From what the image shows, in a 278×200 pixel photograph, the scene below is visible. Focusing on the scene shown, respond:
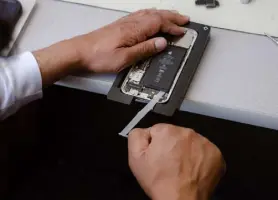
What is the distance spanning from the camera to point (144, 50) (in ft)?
3.12

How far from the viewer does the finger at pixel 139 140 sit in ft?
2.93

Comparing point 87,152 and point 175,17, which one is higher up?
Result: point 175,17

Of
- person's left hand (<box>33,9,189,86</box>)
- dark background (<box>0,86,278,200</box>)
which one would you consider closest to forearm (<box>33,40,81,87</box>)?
person's left hand (<box>33,9,189,86</box>)

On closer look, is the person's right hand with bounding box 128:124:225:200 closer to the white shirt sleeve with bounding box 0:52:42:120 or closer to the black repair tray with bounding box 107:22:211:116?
the black repair tray with bounding box 107:22:211:116

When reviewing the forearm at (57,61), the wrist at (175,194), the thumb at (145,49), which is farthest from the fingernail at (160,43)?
the wrist at (175,194)

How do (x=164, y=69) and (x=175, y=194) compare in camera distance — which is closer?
(x=175, y=194)

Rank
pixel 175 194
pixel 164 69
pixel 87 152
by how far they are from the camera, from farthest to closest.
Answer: pixel 87 152 → pixel 164 69 → pixel 175 194

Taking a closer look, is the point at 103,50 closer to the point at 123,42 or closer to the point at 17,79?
the point at 123,42

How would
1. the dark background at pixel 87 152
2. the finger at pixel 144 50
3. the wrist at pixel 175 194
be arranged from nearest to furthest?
1. the wrist at pixel 175 194
2. the finger at pixel 144 50
3. the dark background at pixel 87 152

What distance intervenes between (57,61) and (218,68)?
0.94ft

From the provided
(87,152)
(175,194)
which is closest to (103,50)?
(175,194)

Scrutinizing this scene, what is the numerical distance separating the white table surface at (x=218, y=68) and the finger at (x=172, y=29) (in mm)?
62

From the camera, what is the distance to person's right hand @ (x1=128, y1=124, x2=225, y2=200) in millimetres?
853

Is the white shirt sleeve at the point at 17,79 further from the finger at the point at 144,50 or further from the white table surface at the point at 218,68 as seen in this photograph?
the finger at the point at 144,50
